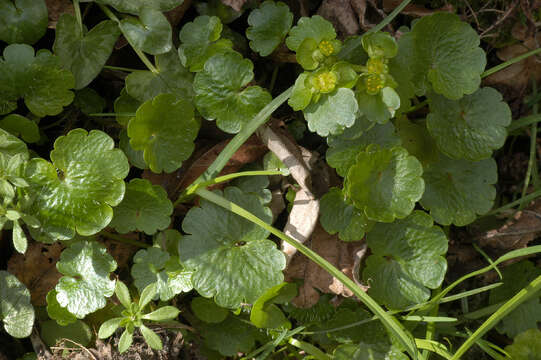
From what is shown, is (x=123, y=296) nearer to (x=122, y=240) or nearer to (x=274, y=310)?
(x=122, y=240)

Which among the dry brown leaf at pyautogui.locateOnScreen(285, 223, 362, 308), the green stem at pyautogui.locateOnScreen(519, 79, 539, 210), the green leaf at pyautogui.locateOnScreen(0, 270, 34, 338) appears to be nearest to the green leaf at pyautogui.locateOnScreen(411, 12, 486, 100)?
the green stem at pyautogui.locateOnScreen(519, 79, 539, 210)

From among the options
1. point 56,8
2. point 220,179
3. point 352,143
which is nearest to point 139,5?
point 56,8

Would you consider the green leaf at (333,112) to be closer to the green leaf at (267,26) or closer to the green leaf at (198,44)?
the green leaf at (267,26)

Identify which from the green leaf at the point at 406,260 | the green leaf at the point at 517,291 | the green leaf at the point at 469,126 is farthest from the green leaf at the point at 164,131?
the green leaf at the point at 517,291

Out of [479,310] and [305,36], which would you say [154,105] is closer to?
[305,36]

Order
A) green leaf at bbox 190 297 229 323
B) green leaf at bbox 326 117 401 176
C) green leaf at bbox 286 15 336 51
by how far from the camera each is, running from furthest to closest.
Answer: green leaf at bbox 190 297 229 323 → green leaf at bbox 326 117 401 176 → green leaf at bbox 286 15 336 51

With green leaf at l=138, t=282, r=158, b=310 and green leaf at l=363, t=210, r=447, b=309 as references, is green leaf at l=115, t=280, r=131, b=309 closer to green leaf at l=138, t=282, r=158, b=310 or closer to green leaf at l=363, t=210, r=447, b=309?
green leaf at l=138, t=282, r=158, b=310
